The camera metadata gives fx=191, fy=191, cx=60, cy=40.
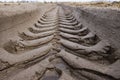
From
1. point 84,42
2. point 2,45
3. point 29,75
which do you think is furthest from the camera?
point 84,42

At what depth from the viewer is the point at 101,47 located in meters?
2.82

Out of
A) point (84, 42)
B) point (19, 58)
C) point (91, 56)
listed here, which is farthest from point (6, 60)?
point (84, 42)

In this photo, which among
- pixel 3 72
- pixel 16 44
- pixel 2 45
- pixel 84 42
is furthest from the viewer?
pixel 84 42

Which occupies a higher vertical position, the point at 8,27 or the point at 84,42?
the point at 8,27

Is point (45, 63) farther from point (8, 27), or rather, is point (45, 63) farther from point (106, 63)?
point (8, 27)

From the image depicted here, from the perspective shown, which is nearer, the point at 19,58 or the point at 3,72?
the point at 3,72

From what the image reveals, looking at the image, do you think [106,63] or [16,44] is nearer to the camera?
[106,63]

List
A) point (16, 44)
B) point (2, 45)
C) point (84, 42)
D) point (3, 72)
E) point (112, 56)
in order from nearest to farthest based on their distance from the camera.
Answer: point (3, 72)
point (112, 56)
point (2, 45)
point (16, 44)
point (84, 42)

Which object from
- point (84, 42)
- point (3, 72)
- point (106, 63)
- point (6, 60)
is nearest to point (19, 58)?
point (6, 60)

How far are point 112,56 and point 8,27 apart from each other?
192 centimetres

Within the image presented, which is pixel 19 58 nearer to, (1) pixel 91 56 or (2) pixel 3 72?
(2) pixel 3 72

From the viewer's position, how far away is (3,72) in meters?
2.08

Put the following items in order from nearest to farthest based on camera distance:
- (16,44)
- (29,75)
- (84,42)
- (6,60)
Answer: (29,75), (6,60), (16,44), (84,42)

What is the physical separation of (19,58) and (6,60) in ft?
0.58
